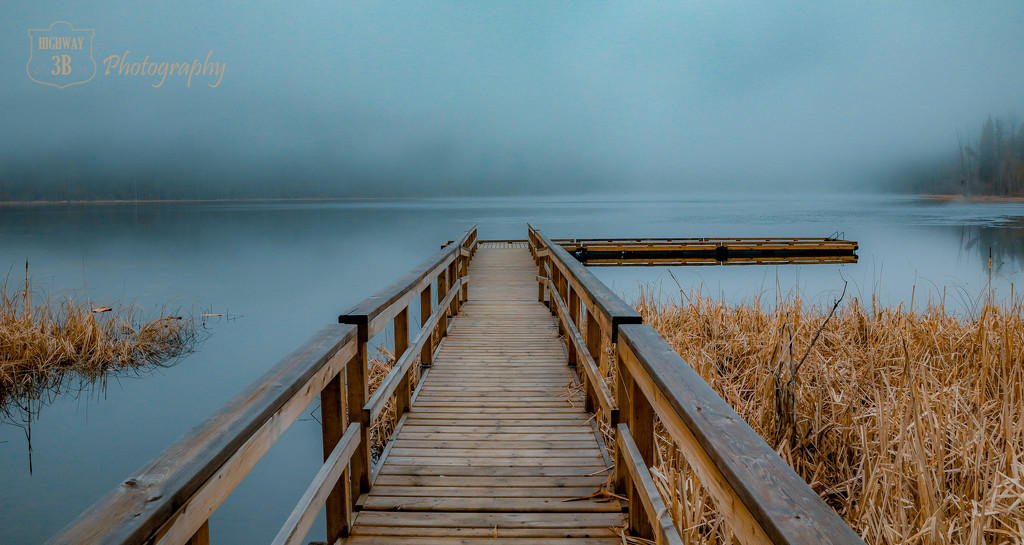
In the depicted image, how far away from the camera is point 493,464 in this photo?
309 cm

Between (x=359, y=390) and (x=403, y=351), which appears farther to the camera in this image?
(x=403, y=351)

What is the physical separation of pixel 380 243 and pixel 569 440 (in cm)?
3824

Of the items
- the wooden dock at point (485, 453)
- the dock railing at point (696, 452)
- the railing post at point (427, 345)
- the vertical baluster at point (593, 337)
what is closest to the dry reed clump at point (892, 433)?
the dock railing at point (696, 452)

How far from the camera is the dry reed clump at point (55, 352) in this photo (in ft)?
24.8

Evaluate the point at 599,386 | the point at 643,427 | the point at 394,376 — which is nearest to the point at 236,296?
the point at 394,376

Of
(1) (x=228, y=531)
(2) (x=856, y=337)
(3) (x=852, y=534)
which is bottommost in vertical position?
(1) (x=228, y=531)

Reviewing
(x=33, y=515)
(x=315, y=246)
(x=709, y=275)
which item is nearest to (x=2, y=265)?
(x=315, y=246)

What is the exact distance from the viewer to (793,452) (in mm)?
3326

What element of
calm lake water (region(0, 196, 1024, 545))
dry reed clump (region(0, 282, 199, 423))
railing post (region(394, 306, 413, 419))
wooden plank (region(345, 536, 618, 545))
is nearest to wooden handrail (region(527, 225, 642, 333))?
wooden plank (region(345, 536, 618, 545))

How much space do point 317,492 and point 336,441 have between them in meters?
0.34

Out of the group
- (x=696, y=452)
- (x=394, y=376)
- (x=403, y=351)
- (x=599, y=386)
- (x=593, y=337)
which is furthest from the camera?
(x=403, y=351)

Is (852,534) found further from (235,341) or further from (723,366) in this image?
(235,341)

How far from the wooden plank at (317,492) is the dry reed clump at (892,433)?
1371 mm

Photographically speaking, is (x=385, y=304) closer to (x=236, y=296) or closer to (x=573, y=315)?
(x=573, y=315)
